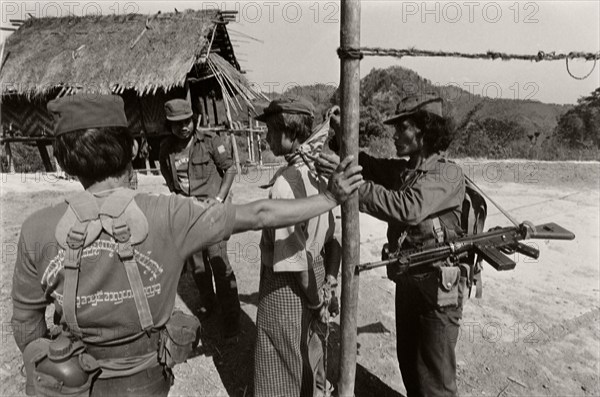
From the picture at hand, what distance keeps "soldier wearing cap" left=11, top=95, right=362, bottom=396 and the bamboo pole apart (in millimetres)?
524

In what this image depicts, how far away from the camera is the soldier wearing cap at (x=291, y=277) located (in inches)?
90.1

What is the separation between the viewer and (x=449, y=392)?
2.49 m

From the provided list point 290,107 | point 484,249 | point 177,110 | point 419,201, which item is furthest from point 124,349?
point 177,110

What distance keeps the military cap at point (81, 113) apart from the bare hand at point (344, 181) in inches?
37.0

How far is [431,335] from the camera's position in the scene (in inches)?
97.7

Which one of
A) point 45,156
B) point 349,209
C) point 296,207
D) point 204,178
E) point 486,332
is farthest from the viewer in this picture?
point 45,156

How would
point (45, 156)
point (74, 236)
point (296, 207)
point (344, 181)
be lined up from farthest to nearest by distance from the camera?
1. point (45, 156)
2. point (344, 181)
3. point (296, 207)
4. point (74, 236)

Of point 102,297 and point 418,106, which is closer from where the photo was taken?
point 102,297

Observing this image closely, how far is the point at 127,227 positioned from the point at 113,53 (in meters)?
13.6

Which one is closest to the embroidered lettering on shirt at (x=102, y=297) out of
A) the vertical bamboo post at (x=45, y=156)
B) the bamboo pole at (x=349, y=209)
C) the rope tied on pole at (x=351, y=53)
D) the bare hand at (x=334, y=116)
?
the bamboo pole at (x=349, y=209)

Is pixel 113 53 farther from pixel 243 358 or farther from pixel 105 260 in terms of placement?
pixel 105 260

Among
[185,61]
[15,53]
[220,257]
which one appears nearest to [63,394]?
[220,257]

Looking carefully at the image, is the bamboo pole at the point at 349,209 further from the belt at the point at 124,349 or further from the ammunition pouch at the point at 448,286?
the belt at the point at 124,349

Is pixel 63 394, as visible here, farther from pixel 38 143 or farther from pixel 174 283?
pixel 38 143
